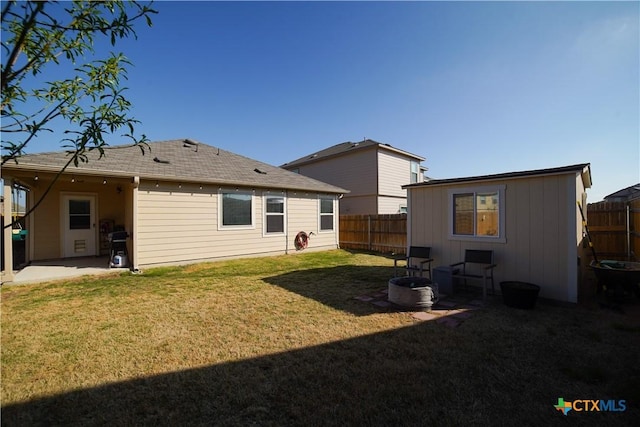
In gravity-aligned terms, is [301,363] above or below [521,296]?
below

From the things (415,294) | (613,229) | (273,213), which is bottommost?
(415,294)

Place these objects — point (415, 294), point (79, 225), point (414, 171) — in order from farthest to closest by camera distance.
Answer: point (414, 171) → point (79, 225) → point (415, 294)

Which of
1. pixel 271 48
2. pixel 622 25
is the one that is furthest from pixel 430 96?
pixel 271 48

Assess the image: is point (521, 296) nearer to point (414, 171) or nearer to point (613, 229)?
point (613, 229)

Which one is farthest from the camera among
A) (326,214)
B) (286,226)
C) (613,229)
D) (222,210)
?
(326,214)

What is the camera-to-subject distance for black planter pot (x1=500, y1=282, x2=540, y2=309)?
4.86m

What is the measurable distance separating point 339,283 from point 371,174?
412 inches

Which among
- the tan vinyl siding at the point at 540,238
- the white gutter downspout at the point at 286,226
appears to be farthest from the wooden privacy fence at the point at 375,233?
the tan vinyl siding at the point at 540,238

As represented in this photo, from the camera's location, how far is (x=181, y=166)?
377 inches

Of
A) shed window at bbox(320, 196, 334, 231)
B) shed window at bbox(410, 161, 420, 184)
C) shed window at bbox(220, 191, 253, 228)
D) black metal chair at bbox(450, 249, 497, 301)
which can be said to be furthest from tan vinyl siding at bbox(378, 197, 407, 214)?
black metal chair at bbox(450, 249, 497, 301)

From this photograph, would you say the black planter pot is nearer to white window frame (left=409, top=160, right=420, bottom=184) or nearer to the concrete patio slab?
the concrete patio slab

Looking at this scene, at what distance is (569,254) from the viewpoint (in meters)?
5.04

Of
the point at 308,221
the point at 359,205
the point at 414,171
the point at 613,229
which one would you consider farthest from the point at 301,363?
the point at 414,171

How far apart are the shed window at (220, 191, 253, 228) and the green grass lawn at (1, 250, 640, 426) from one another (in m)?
4.68
